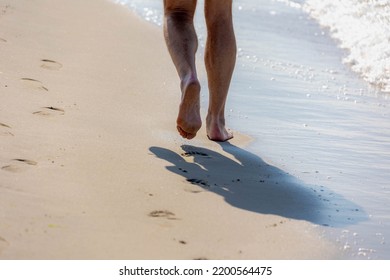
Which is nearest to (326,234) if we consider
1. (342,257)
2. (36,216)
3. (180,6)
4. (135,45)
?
(342,257)

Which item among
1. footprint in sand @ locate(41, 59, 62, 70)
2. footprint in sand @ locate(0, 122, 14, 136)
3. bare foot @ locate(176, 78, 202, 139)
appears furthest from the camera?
footprint in sand @ locate(41, 59, 62, 70)

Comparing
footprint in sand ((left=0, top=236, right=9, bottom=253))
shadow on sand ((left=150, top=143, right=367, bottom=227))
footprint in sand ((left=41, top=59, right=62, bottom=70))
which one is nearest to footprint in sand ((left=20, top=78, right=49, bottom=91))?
footprint in sand ((left=41, top=59, right=62, bottom=70))

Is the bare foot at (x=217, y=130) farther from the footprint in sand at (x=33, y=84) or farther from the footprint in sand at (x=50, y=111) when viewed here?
the footprint in sand at (x=33, y=84)

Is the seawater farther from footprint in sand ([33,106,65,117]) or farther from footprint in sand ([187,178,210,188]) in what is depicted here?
footprint in sand ([33,106,65,117])

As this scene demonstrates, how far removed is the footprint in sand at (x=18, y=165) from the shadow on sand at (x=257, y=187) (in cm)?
58

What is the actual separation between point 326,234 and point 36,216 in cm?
99

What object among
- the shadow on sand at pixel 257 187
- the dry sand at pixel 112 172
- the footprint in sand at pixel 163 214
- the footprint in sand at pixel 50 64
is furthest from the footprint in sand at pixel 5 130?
the footprint in sand at pixel 50 64

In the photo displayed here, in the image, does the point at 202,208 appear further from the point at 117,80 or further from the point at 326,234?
the point at 117,80

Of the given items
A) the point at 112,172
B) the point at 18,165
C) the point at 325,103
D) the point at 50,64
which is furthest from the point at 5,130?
the point at 325,103

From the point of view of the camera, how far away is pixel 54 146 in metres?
3.78

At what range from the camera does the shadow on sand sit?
11.5ft

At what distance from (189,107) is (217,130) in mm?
363

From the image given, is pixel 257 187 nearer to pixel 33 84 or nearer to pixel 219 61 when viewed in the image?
pixel 219 61

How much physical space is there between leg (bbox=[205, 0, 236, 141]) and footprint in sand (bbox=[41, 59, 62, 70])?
3.23 feet
